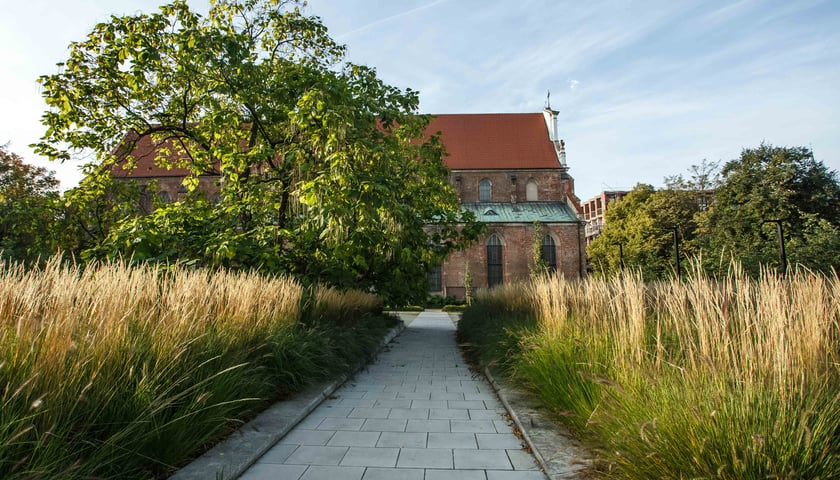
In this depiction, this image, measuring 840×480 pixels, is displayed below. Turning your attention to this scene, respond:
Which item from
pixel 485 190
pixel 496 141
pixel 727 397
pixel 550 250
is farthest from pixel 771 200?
pixel 727 397

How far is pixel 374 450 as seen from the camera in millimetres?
3418

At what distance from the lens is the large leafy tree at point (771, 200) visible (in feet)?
62.5

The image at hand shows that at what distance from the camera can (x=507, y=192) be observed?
3588 cm

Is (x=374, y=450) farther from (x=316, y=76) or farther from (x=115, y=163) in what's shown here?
(x=115, y=163)

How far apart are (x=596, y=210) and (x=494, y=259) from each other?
4522 cm

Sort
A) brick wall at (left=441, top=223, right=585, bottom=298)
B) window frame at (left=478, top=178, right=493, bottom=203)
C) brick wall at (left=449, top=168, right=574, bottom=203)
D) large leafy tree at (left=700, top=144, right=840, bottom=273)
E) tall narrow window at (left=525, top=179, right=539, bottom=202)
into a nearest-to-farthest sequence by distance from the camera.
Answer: large leafy tree at (left=700, top=144, right=840, bottom=273) < brick wall at (left=441, top=223, right=585, bottom=298) < brick wall at (left=449, top=168, right=574, bottom=203) < tall narrow window at (left=525, top=179, right=539, bottom=202) < window frame at (left=478, top=178, right=493, bottom=203)

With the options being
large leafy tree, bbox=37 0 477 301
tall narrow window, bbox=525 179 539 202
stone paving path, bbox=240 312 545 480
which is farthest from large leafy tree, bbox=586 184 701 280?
stone paving path, bbox=240 312 545 480

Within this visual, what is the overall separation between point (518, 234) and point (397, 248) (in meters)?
25.3

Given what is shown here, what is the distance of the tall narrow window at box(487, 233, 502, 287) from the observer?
112 feet

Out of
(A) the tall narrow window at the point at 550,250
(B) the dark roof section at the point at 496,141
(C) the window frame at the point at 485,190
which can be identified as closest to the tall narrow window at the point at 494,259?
(A) the tall narrow window at the point at 550,250

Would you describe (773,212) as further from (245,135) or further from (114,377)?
(114,377)

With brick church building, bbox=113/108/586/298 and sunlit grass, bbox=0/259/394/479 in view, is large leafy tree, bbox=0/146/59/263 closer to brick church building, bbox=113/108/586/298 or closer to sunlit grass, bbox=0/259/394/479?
sunlit grass, bbox=0/259/394/479

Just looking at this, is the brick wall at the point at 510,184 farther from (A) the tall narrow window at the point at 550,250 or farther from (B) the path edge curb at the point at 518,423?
(B) the path edge curb at the point at 518,423

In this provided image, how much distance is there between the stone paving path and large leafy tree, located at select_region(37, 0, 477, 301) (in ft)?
8.70
